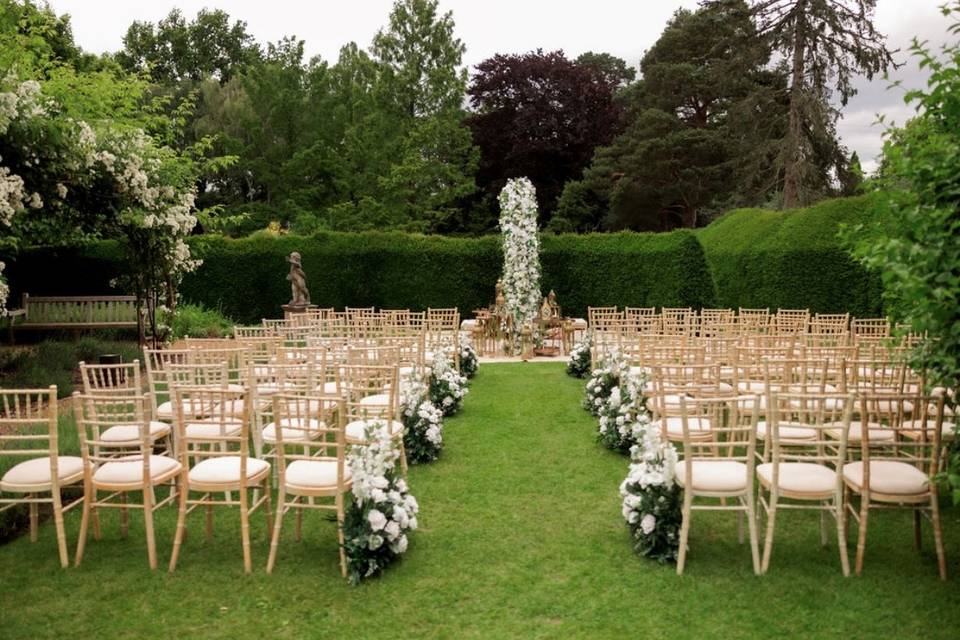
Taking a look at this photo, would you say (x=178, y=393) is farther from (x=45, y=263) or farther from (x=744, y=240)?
(x=45, y=263)

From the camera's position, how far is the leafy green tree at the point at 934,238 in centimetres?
316

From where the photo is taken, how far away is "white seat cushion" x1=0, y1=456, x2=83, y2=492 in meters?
4.42

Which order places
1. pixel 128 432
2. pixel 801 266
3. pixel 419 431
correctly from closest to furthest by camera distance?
1. pixel 128 432
2. pixel 419 431
3. pixel 801 266

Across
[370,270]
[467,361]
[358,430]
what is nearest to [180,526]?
[358,430]

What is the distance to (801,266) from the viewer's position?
1410cm

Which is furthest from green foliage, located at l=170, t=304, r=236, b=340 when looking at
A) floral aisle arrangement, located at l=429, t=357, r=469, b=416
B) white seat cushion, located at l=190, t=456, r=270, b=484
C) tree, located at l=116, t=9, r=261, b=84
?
tree, located at l=116, t=9, r=261, b=84

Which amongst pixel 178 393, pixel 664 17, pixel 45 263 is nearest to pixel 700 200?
pixel 664 17

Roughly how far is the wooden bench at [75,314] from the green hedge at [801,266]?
12.6m

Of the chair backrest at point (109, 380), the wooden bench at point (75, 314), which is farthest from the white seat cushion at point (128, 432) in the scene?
the wooden bench at point (75, 314)

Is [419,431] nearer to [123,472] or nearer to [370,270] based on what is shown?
[123,472]

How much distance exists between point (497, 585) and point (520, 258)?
10.2m

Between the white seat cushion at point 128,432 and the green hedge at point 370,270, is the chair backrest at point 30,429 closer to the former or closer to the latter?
the white seat cushion at point 128,432

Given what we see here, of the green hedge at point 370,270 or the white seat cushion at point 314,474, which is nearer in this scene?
the white seat cushion at point 314,474

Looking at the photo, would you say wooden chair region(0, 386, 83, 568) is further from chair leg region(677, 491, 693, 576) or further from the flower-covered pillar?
the flower-covered pillar
